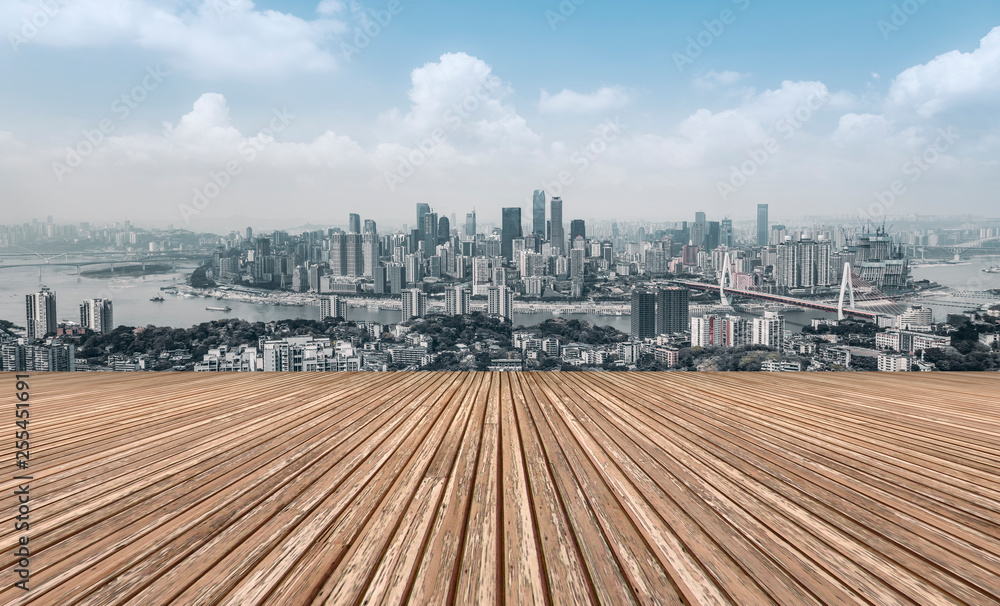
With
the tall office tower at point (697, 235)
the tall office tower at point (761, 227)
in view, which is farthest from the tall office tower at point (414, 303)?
the tall office tower at point (761, 227)

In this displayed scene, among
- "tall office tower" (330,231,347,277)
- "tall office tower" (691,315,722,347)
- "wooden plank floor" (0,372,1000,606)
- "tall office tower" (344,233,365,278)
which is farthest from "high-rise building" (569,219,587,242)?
"wooden plank floor" (0,372,1000,606)

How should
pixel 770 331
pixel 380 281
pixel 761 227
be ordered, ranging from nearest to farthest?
pixel 770 331 → pixel 380 281 → pixel 761 227

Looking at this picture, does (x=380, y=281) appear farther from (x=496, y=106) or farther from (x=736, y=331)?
(x=736, y=331)

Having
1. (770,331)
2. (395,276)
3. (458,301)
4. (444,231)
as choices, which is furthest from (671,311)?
(395,276)

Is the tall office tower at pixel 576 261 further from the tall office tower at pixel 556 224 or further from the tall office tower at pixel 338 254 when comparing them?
the tall office tower at pixel 338 254

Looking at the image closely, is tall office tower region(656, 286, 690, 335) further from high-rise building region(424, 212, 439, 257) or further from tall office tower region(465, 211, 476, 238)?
high-rise building region(424, 212, 439, 257)
